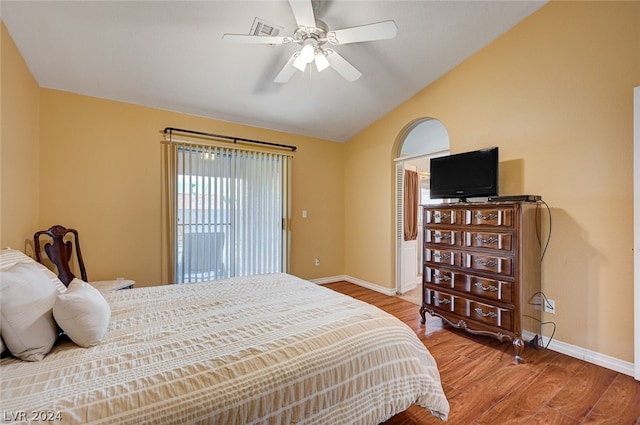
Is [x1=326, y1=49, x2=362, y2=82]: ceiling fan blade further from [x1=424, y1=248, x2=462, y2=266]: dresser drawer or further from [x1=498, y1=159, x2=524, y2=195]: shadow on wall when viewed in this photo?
[x1=424, y1=248, x2=462, y2=266]: dresser drawer

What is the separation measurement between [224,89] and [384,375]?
3.15 m

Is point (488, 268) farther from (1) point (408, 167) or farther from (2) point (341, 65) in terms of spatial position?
(1) point (408, 167)

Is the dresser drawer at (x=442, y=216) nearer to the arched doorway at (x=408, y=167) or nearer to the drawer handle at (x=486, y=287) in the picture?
the drawer handle at (x=486, y=287)

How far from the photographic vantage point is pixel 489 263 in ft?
7.80

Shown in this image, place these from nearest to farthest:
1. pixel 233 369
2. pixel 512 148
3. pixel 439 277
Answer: pixel 233 369, pixel 512 148, pixel 439 277

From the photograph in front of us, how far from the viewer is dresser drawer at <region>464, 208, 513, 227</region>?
2.25 meters

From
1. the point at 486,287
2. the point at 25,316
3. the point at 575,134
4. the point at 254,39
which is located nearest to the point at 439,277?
the point at 486,287

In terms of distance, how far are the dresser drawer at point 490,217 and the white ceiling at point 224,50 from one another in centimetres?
176

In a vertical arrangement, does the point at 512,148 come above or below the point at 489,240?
above

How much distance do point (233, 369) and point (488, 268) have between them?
2.27 m

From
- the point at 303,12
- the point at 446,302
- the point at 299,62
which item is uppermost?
the point at 303,12

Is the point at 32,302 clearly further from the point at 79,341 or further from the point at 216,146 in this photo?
the point at 216,146

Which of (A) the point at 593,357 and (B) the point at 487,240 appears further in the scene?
(B) the point at 487,240

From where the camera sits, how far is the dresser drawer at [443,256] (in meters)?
2.62
